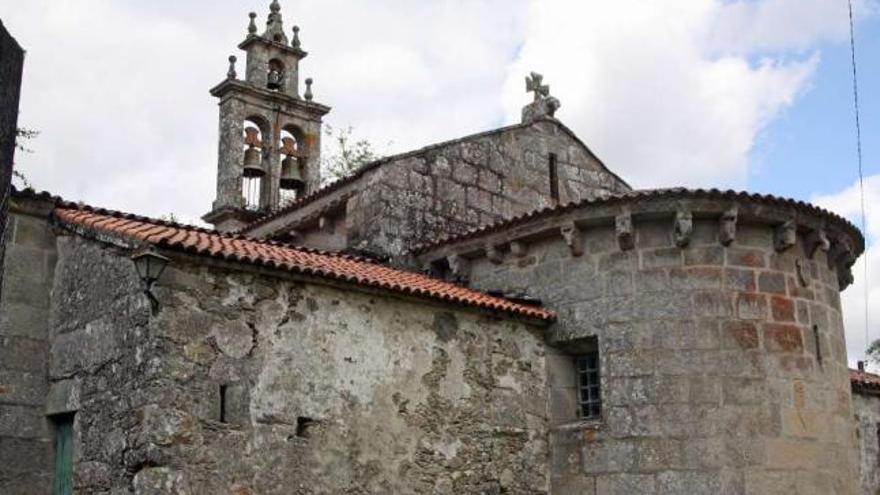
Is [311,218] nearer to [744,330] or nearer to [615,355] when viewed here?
[615,355]

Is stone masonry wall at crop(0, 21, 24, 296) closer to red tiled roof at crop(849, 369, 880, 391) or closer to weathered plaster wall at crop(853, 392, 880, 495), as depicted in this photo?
red tiled roof at crop(849, 369, 880, 391)

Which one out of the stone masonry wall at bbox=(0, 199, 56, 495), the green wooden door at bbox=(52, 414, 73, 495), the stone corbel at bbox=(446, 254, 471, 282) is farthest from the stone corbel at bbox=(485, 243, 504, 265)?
the green wooden door at bbox=(52, 414, 73, 495)

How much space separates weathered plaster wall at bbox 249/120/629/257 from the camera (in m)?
12.5

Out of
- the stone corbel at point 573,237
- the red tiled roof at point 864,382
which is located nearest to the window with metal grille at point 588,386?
the stone corbel at point 573,237

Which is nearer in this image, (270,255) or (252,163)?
(270,255)

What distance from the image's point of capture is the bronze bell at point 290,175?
17500mm

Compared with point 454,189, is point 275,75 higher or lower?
higher

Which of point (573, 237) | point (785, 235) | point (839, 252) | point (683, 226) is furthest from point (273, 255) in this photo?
point (839, 252)

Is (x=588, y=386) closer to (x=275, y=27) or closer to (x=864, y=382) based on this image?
(x=864, y=382)

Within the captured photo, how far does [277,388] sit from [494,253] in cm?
357

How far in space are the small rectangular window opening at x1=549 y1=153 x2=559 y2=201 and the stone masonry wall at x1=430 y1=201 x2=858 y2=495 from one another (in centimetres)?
402

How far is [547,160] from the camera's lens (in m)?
14.4

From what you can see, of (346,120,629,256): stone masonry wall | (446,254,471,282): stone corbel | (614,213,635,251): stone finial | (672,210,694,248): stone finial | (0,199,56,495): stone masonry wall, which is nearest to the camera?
(0,199,56,495): stone masonry wall

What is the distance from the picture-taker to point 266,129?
17.4 meters
